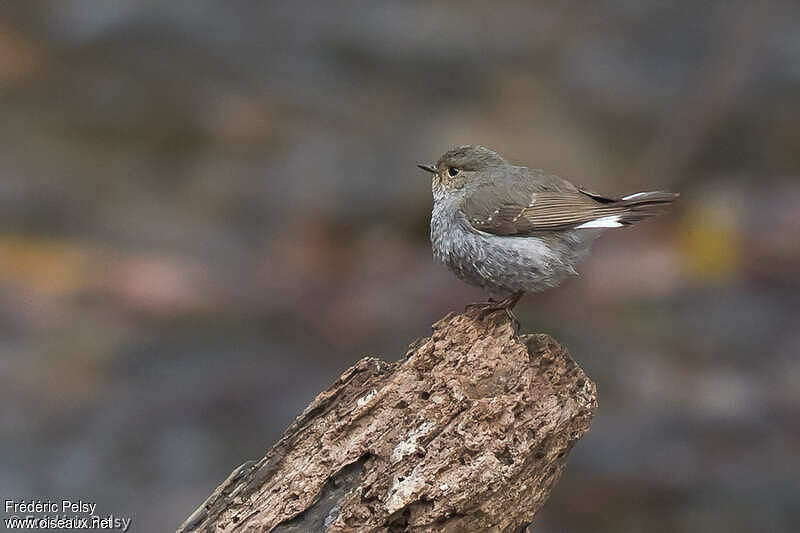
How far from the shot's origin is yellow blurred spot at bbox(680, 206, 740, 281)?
1291 centimetres

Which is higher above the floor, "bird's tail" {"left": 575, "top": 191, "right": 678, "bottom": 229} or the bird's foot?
"bird's tail" {"left": 575, "top": 191, "right": 678, "bottom": 229}

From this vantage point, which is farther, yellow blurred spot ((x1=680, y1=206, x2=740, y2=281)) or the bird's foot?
yellow blurred spot ((x1=680, y1=206, x2=740, y2=281))

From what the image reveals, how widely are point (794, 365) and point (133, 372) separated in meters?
6.64

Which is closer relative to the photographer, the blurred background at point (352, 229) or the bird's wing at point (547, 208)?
the bird's wing at point (547, 208)

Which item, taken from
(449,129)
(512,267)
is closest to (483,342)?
(512,267)

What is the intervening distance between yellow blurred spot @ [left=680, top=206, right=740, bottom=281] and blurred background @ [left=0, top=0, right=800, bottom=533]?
34 mm

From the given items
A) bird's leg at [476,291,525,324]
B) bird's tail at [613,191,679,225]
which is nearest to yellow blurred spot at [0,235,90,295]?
bird's leg at [476,291,525,324]

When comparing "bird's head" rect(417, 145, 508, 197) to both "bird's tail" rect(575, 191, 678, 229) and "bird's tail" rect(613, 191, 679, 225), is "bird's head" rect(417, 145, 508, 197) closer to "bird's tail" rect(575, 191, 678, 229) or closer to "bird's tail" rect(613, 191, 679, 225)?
"bird's tail" rect(575, 191, 678, 229)

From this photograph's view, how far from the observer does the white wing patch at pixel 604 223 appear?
5710 millimetres

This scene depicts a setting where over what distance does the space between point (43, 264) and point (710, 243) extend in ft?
24.7

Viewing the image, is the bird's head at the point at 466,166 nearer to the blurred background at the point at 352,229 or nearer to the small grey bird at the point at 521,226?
the small grey bird at the point at 521,226

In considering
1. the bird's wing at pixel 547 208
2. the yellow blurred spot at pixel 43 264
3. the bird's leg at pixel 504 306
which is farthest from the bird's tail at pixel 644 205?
the yellow blurred spot at pixel 43 264

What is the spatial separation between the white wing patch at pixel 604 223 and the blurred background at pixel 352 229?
4332 millimetres

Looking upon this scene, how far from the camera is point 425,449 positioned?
4.50 meters
